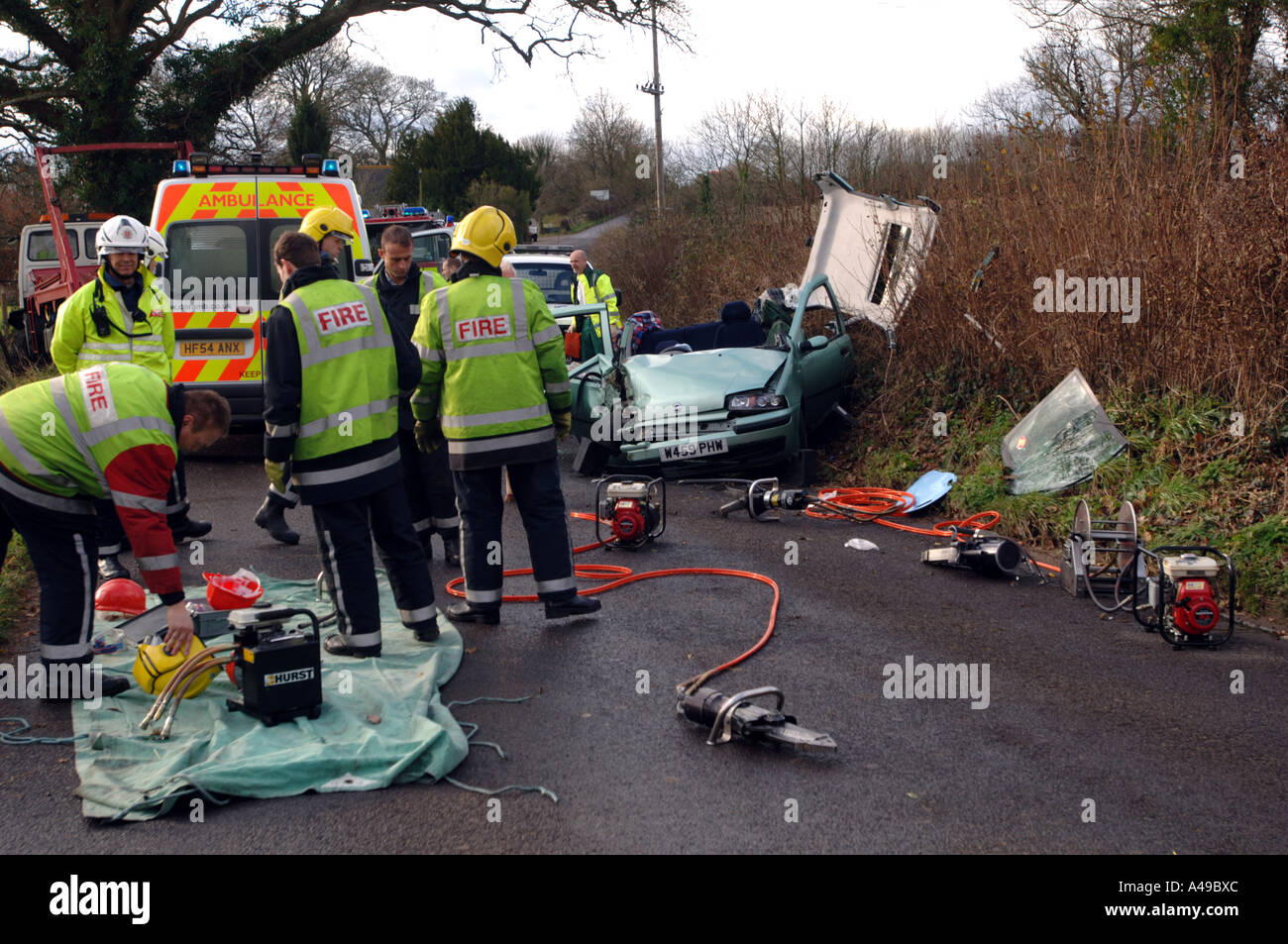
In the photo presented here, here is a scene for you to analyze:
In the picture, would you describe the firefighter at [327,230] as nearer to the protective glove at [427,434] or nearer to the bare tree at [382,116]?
the protective glove at [427,434]

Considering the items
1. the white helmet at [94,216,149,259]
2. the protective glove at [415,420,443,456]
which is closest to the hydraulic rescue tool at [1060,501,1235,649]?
the protective glove at [415,420,443,456]

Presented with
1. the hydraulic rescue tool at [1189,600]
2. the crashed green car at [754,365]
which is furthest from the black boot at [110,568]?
the hydraulic rescue tool at [1189,600]

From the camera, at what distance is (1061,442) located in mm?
8547

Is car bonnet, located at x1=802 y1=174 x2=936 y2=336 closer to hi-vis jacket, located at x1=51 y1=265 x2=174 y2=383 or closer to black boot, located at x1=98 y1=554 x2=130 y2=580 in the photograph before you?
hi-vis jacket, located at x1=51 y1=265 x2=174 y2=383

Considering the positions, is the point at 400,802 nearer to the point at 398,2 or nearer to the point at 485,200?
the point at 398,2

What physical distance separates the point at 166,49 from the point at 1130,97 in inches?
827

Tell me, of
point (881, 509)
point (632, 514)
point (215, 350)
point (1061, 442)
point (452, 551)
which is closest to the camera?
point (452, 551)

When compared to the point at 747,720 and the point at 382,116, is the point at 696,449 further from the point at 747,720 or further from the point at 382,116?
the point at 382,116

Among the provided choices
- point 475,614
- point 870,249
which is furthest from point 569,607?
point 870,249

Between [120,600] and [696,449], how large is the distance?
16.3 ft

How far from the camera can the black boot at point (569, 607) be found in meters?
6.02

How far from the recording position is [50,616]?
481 cm

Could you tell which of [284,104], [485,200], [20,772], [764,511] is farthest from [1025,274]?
[284,104]

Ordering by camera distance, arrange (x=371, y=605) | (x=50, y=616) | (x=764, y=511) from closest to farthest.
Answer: (x=50, y=616)
(x=371, y=605)
(x=764, y=511)
